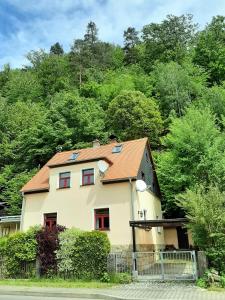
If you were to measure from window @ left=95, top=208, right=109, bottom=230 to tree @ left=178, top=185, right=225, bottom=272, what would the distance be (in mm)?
8487

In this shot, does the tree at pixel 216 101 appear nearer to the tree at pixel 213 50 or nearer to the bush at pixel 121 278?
the tree at pixel 213 50

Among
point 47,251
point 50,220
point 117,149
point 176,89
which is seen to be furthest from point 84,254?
point 176,89

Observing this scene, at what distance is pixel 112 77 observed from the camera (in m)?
60.8

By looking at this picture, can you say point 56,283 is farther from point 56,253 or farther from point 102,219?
point 102,219

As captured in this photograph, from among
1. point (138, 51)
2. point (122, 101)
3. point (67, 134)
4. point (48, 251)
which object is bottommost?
point (48, 251)

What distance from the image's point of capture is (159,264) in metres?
17.9

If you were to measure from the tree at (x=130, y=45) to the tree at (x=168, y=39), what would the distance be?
673 centimetres

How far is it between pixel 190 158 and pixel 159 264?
1517 cm

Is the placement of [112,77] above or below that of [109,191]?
above

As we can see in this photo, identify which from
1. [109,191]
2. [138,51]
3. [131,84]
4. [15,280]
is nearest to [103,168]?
[109,191]

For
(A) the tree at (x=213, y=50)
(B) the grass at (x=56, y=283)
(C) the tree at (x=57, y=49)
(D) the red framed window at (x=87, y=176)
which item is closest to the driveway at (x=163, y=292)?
(B) the grass at (x=56, y=283)

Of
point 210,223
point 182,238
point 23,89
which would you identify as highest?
point 23,89

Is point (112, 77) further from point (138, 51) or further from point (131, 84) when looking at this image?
point (138, 51)

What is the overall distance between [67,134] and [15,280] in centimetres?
2504
